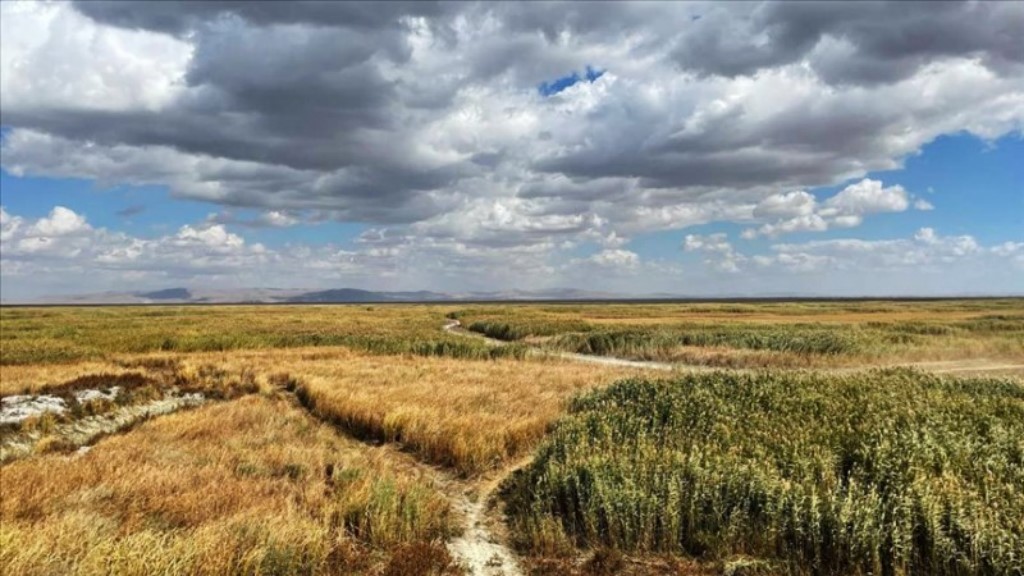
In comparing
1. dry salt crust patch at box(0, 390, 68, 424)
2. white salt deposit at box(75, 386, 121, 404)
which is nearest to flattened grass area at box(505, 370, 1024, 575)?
dry salt crust patch at box(0, 390, 68, 424)

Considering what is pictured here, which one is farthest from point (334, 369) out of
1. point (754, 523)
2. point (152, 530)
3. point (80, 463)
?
point (754, 523)

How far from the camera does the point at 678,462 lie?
10500 mm

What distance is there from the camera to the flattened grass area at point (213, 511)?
7.76 m

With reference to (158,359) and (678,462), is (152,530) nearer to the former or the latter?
(678,462)

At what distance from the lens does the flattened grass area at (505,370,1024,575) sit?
807 centimetres

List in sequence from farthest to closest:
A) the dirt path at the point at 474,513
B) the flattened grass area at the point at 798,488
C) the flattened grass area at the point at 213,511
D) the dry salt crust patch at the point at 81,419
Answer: the dry salt crust patch at the point at 81,419
the dirt path at the point at 474,513
the flattened grass area at the point at 798,488
the flattened grass area at the point at 213,511

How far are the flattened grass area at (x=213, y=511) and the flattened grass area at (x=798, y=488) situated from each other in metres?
2.37

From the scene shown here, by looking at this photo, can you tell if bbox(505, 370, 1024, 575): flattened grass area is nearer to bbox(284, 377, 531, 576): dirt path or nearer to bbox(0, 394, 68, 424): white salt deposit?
bbox(284, 377, 531, 576): dirt path

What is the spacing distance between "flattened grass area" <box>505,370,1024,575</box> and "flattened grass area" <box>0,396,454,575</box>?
2.37 metres

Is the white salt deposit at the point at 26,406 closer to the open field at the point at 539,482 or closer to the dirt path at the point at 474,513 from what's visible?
the open field at the point at 539,482

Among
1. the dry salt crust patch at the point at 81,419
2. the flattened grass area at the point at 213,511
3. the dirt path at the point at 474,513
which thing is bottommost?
the dry salt crust patch at the point at 81,419

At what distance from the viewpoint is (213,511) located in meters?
9.91

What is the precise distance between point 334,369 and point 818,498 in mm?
26139

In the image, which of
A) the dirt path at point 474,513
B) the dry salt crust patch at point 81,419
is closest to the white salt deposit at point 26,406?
the dry salt crust patch at point 81,419
